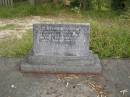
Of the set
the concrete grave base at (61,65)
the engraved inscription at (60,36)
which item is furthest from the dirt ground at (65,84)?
the engraved inscription at (60,36)

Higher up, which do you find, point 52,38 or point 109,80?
point 52,38

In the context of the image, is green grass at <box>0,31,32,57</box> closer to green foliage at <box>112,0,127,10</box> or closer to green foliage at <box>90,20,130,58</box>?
green foliage at <box>90,20,130,58</box>

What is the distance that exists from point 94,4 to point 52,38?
19.2ft

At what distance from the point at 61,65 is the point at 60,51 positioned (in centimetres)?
28

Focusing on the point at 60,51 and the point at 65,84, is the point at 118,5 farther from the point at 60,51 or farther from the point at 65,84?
the point at 65,84

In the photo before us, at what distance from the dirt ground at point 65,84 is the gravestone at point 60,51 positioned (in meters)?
0.15

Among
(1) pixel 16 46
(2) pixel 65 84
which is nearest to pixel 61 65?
(2) pixel 65 84

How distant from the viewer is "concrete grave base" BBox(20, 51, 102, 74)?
5898mm

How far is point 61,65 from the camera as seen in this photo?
5.91 m

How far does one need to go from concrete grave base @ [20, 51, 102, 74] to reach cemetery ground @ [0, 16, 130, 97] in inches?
4.6

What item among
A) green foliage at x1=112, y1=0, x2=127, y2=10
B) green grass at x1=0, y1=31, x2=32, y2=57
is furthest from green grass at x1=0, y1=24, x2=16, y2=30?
green foliage at x1=112, y1=0, x2=127, y2=10

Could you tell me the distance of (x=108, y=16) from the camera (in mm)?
10953

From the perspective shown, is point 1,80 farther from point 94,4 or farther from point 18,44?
point 94,4

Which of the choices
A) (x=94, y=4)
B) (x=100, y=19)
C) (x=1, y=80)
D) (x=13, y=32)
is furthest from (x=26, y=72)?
(x=94, y=4)
